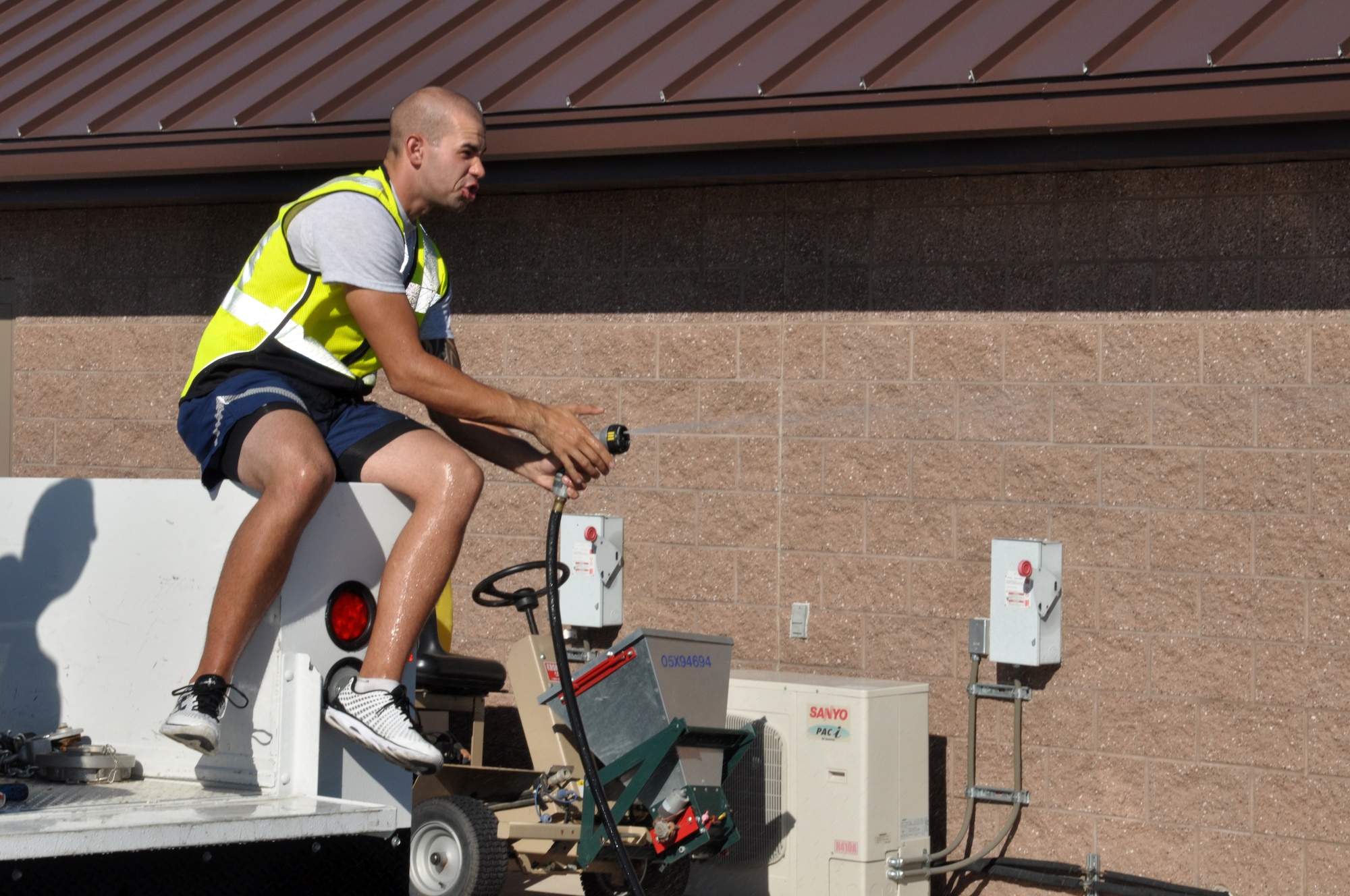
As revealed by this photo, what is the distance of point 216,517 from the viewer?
4.04 m

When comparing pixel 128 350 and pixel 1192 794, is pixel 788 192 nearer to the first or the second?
pixel 1192 794

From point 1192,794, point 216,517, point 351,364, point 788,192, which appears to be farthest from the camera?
point 788,192

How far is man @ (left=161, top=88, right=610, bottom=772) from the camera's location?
3793 millimetres

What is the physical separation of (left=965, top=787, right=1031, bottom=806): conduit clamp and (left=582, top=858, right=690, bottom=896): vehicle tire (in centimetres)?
135

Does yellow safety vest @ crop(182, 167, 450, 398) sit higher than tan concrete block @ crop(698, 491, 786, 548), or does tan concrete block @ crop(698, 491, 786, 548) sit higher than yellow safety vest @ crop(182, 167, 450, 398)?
yellow safety vest @ crop(182, 167, 450, 398)

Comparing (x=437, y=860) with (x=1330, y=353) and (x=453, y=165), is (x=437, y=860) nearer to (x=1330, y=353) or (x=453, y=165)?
(x=453, y=165)

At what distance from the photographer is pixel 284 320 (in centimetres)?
430

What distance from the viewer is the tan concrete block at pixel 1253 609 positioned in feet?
22.1

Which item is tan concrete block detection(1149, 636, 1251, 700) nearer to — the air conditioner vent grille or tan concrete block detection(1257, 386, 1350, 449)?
tan concrete block detection(1257, 386, 1350, 449)

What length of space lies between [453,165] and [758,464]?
361 centimetres

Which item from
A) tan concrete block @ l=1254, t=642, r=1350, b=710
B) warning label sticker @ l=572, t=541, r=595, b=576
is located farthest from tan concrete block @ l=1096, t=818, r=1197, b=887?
warning label sticker @ l=572, t=541, r=595, b=576

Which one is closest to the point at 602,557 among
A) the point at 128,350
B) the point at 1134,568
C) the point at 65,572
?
the point at 1134,568

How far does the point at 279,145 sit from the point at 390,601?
4895 mm

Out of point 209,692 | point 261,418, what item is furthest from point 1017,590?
point 209,692
